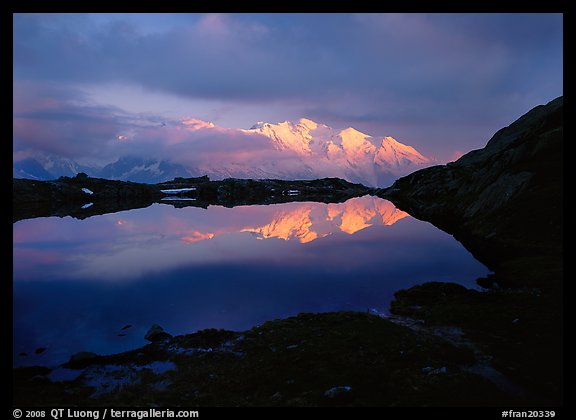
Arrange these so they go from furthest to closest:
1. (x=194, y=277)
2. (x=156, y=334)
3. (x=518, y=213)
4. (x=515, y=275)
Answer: (x=518, y=213) < (x=194, y=277) < (x=515, y=275) < (x=156, y=334)

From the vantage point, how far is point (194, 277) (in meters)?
44.6

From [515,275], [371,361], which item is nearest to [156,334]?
[371,361]

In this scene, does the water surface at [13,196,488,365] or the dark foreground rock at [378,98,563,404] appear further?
the water surface at [13,196,488,365]

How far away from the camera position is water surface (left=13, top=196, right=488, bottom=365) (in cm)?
A: 2892

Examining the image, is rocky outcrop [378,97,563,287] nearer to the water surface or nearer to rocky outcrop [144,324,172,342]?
the water surface

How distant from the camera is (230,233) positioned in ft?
281

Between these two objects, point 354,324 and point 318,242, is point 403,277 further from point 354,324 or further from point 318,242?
point 318,242

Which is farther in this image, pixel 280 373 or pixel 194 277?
pixel 194 277

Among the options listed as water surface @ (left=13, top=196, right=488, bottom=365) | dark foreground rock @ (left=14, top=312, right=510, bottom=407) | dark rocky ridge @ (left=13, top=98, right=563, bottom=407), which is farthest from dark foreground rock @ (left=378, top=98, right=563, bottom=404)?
water surface @ (left=13, top=196, right=488, bottom=365)

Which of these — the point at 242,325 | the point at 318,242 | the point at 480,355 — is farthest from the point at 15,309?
the point at 318,242

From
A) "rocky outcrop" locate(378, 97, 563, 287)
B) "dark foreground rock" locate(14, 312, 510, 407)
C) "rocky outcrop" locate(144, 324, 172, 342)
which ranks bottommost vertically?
"rocky outcrop" locate(144, 324, 172, 342)

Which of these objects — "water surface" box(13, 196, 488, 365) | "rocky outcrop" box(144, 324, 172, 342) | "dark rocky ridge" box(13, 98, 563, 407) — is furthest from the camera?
"water surface" box(13, 196, 488, 365)

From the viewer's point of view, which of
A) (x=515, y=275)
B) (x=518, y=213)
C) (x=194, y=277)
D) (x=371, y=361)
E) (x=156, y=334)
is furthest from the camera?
(x=518, y=213)

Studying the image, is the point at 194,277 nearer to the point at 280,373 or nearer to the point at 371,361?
the point at 280,373
